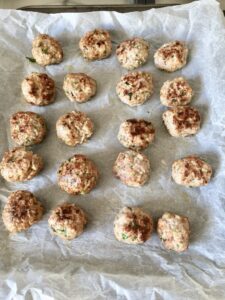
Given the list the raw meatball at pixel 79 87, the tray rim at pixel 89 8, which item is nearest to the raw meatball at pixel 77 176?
the raw meatball at pixel 79 87

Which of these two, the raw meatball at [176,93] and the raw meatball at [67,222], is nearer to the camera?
the raw meatball at [67,222]

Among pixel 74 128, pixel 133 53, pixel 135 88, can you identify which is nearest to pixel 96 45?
pixel 133 53

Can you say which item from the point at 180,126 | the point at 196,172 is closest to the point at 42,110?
the point at 180,126

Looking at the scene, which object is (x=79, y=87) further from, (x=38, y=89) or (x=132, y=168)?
(x=132, y=168)

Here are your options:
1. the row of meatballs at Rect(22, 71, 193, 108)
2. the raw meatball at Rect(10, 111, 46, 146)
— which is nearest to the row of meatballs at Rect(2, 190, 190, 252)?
the raw meatball at Rect(10, 111, 46, 146)

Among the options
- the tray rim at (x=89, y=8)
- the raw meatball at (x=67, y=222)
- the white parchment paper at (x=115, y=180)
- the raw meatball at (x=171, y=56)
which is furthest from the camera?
the tray rim at (x=89, y=8)

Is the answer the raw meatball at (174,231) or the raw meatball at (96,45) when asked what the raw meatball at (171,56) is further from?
the raw meatball at (174,231)
